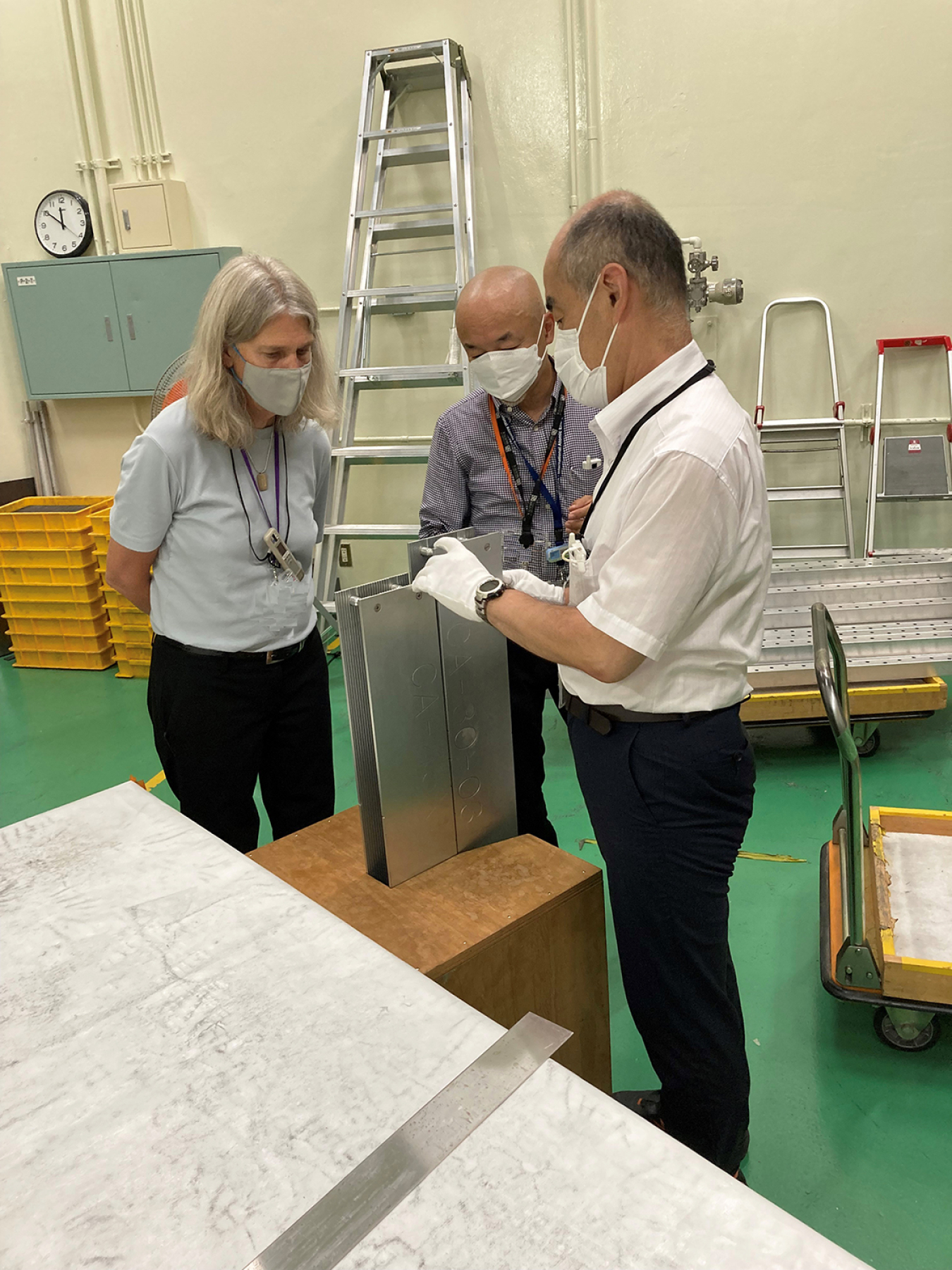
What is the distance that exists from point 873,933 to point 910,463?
265 centimetres

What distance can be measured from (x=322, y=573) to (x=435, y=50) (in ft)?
8.27

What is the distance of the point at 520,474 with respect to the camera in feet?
7.64

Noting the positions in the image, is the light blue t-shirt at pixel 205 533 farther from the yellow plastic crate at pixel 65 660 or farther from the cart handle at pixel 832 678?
the yellow plastic crate at pixel 65 660

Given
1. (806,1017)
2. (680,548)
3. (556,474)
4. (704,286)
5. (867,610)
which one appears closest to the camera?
(680,548)

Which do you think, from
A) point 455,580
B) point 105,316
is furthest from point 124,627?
point 455,580

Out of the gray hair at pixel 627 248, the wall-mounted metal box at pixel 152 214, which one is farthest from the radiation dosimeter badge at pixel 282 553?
the wall-mounted metal box at pixel 152 214

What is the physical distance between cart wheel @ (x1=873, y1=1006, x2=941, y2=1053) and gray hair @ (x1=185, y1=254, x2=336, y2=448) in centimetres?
196

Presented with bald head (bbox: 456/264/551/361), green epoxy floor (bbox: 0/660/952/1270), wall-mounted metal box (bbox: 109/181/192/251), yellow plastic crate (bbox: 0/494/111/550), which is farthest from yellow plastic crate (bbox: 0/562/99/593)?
bald head (bbox: 456/264/551/361)

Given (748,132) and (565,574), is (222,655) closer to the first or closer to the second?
(565,574)

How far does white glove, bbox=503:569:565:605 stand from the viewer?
5.30 feet

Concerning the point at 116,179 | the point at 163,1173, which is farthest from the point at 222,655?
the point at 116,179

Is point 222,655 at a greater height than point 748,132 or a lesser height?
lesser

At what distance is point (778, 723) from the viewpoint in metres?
3.28

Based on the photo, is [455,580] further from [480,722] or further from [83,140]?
[83,140]
